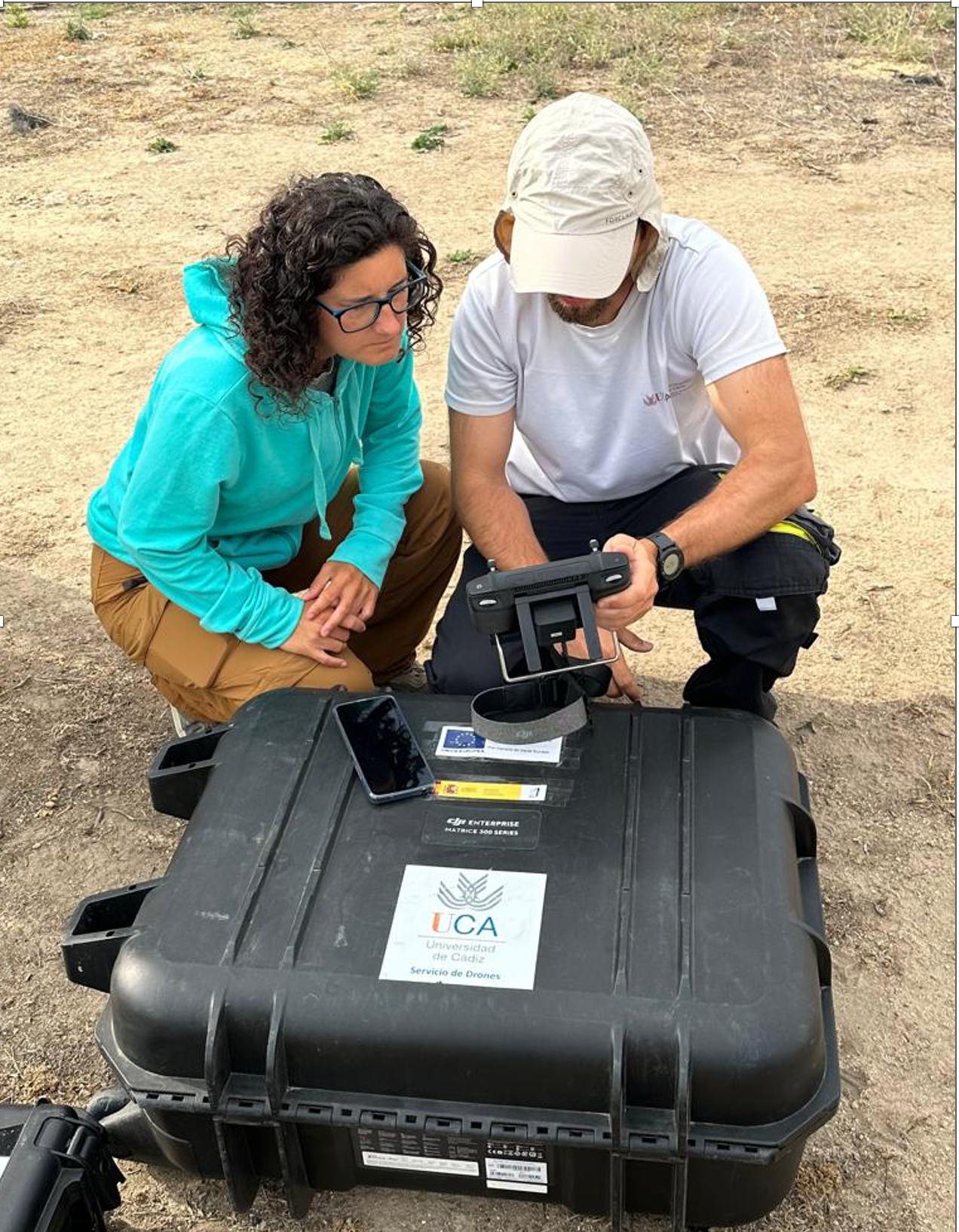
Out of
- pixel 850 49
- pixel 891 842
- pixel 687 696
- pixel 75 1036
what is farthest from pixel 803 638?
pixel 850 49

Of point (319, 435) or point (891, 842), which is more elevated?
point (319, 435)

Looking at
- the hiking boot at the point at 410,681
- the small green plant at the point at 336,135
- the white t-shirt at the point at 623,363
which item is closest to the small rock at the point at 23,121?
the small green plant at the point at 336,135

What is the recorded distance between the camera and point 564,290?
2523 mm

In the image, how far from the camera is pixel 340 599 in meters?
2.84

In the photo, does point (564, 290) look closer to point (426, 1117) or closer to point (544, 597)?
point (544, 597)

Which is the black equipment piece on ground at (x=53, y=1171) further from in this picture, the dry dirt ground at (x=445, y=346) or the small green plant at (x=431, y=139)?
the small green plant at (x=431, y=139)

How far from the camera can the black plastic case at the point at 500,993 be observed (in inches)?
73.4

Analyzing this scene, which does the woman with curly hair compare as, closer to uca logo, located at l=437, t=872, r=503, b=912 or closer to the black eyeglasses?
the black eyeglasses

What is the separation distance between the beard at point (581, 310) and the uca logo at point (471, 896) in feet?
4.10

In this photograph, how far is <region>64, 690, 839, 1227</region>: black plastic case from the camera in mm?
1865

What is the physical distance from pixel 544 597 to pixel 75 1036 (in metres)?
1.30

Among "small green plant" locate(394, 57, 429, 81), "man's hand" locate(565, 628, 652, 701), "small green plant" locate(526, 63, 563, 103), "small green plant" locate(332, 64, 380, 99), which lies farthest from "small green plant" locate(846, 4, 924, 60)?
"man's hand" locate(565, 628, 652, 701)

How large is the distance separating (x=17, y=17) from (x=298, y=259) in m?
9.24

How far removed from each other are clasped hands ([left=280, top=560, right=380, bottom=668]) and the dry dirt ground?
661 mm
